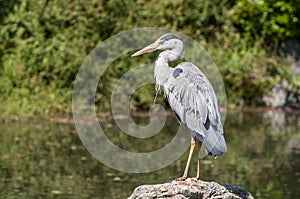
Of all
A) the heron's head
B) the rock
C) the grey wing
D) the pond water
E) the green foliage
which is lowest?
the pond water

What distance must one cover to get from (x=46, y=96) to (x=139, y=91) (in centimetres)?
153

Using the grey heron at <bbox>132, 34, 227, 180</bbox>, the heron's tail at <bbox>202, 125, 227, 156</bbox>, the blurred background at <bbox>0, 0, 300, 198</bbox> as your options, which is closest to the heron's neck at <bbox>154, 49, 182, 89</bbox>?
the grey heron at <bbox>132, 34, 227, 180</bbox>

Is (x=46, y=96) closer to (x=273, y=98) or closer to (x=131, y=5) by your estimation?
(x=131, y=5)

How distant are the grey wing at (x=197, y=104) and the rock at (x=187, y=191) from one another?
0.78 ft

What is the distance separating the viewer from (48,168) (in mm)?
9062

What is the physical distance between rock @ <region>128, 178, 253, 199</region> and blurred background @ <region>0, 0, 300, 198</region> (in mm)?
4027

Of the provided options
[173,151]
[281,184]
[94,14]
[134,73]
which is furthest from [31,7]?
[281,184]

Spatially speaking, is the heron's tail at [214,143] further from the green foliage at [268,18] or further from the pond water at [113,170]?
the green foliage at [268,18]

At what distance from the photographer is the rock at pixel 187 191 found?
5131 millimetres

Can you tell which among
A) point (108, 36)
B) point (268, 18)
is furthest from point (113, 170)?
point (268, 18)

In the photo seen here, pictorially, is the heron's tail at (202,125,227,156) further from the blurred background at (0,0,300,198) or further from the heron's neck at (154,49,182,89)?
the blurred background at (0,0,300,198)

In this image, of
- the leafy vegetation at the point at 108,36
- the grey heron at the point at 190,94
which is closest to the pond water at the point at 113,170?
the leafy vegetation at the point at 108,36

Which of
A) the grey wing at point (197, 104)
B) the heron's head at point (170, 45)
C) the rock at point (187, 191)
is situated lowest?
the rock at point (187, 191)

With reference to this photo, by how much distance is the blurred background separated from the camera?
10.4 m
